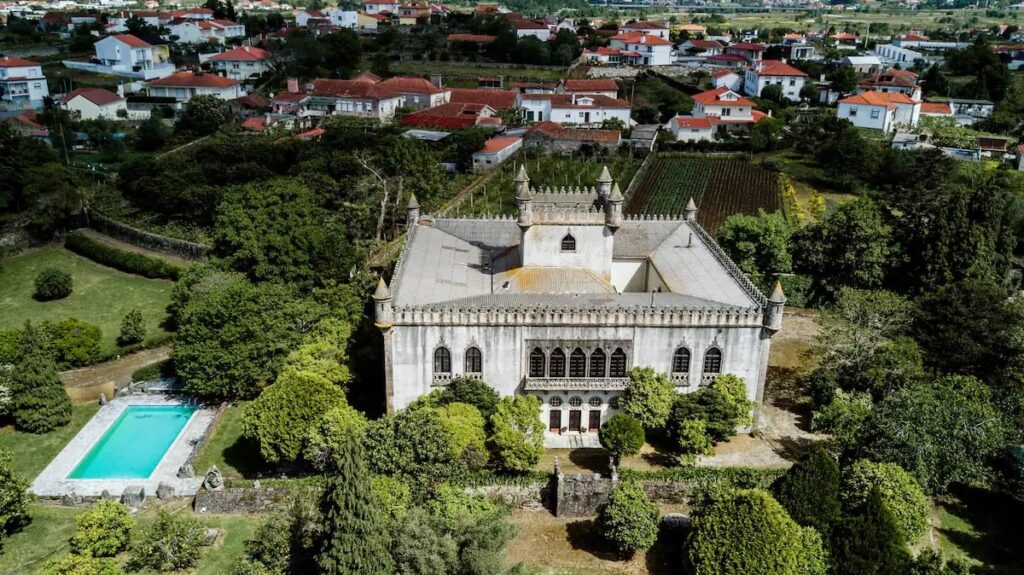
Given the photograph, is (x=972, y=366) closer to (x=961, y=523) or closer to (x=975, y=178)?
(x=961, y=523)

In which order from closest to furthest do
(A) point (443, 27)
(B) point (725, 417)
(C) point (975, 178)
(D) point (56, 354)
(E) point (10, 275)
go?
(B) point (725, 417) < (D) point (56, 354) < (E) point (10, 275) < (C) point (975, 178) < (A) point (443, 27)

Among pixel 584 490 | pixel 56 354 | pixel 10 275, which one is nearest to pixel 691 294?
pixel 584 490

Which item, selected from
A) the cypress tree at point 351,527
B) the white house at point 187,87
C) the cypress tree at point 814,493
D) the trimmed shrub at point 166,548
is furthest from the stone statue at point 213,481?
the white house at point 187,87

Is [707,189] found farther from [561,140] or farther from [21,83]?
[21,83]

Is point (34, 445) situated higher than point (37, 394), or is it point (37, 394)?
point (37, 394)

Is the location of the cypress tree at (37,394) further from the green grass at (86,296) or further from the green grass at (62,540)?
the green grass at (86,296)

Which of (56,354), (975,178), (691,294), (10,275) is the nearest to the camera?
(691,294)

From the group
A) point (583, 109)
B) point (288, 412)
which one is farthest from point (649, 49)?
point (288, 412)
